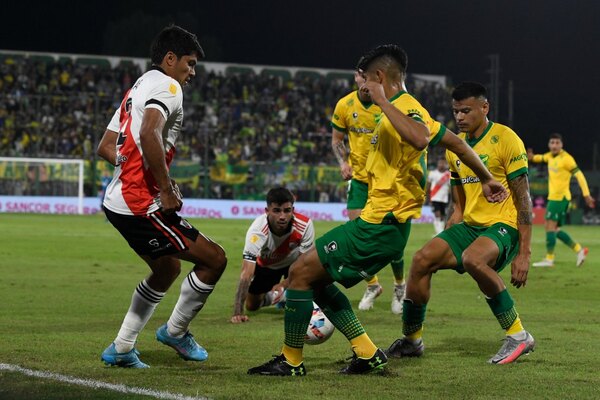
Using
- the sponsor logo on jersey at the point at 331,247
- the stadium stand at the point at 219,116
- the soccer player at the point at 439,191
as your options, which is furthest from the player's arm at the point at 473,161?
the stadium stand at the point at 219,116

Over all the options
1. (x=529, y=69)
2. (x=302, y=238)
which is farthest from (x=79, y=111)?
(x=302, y=238)

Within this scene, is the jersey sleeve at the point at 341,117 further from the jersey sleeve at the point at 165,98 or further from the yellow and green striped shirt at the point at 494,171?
the jersey sleeve at the point at 165,98

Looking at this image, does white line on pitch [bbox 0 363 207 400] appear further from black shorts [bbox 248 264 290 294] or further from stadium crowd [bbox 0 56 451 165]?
stadium crowd [bbox 0 56 451 165]

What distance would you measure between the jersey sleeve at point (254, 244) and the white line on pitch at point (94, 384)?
3.78 m

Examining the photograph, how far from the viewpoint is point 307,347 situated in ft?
27.6

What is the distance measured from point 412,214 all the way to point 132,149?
1962 mm

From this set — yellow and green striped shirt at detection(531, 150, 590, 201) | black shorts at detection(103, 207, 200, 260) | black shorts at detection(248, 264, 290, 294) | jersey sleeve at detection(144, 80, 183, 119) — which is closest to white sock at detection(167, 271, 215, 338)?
black shorts at detection(103, 207, 200, 260)

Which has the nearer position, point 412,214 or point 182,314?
point 412,214

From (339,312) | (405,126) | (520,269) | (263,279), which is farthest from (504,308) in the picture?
(263,279)

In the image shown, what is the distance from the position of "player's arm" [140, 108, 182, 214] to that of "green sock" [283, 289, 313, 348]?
39.6 inches

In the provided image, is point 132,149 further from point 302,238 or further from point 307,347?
point 302,238

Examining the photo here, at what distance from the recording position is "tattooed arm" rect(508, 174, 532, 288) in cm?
763

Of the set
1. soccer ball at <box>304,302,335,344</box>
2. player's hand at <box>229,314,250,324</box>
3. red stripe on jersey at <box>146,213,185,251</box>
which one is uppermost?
red stripe on jersey at <box>146,213,185,251</box>

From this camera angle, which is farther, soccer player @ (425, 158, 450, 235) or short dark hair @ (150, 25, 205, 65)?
soccer player @ (425, 158, 450, 235)
